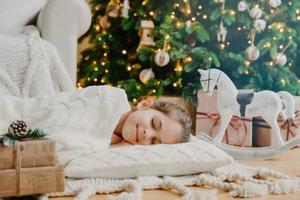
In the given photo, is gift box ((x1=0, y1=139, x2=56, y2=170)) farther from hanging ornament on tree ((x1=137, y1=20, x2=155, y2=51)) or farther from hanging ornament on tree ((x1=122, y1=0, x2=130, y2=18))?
hanging ornament on tree ((x1=122, y1=0, x2=130, y2=18))

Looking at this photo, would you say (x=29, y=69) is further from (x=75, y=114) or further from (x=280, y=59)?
(x=280, y=59)

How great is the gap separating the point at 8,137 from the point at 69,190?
0.91 ft

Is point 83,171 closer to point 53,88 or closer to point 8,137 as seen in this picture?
point 8,137

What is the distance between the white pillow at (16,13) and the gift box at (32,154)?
136cm

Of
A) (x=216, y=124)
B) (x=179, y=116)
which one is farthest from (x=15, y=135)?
(x=216, y=124)

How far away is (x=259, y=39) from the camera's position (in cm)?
323

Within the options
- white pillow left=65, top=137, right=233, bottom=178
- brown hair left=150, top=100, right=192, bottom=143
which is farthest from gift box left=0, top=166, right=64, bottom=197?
brown hair left=150, top=100, right=192, bottom=143

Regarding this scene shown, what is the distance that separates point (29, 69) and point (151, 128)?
1.83 feet

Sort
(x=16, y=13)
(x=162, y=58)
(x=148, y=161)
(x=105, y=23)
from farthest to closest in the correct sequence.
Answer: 1. (x=105, y=23)
2. (x=162, y=58)
3. (x=16, y=13)
4. (x=148, y=161)

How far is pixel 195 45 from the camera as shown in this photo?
10.6 feet

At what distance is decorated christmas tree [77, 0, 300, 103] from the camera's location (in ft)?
10.0

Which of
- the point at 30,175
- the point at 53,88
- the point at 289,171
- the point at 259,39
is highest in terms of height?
the point at 259,39

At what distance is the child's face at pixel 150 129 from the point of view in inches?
68.4

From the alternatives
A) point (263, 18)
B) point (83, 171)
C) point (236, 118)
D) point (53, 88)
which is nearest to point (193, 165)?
point (83, 171)
